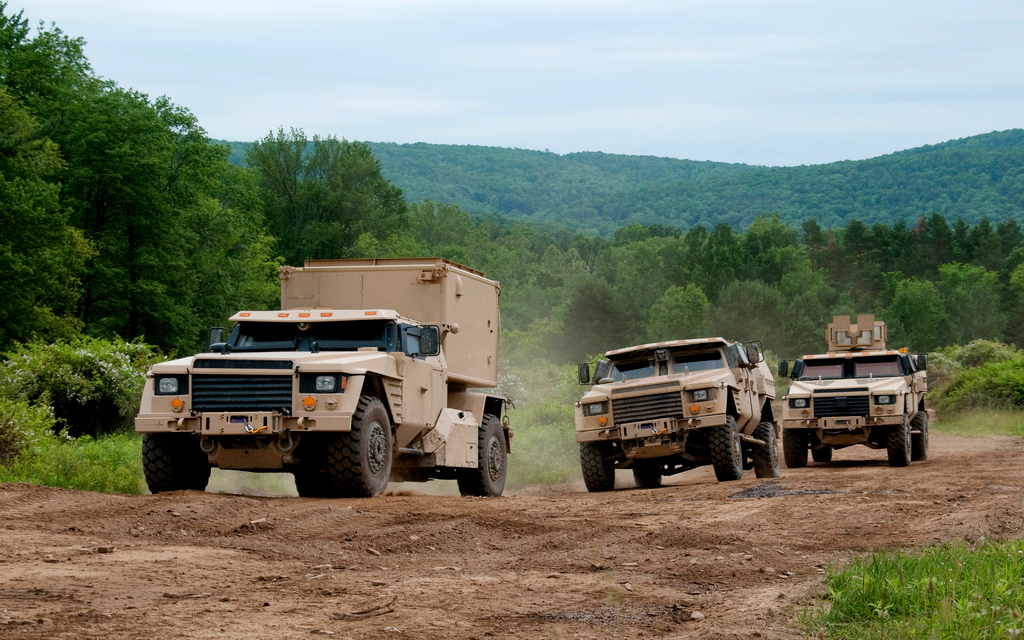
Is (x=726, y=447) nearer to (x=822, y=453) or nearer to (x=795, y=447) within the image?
(x=795, y=447)

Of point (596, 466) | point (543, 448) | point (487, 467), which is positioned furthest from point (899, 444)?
point (487, 467)

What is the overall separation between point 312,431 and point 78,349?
12383 mm

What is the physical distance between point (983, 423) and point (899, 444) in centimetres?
1649

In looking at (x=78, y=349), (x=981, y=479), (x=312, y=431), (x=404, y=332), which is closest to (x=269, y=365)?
(x=312, y=431)

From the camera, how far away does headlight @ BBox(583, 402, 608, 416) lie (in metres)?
16.9

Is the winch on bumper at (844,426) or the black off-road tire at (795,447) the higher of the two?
the winch on bumper at (844,426)

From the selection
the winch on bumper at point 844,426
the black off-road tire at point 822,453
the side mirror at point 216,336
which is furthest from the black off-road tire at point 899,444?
the side mirror at point 216,336

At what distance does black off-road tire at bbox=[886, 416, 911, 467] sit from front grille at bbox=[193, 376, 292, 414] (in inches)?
483

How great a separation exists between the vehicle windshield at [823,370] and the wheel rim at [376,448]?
11835 mm

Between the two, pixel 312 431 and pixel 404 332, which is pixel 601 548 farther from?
pixel 404 332

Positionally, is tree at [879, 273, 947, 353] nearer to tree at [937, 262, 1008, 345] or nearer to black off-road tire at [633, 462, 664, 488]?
tree at [937, 262, 1008, 345]

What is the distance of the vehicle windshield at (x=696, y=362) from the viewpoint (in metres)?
17.6

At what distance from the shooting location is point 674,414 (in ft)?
54.1

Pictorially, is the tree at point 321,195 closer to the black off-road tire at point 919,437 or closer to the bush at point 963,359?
the bush at point 963,359
